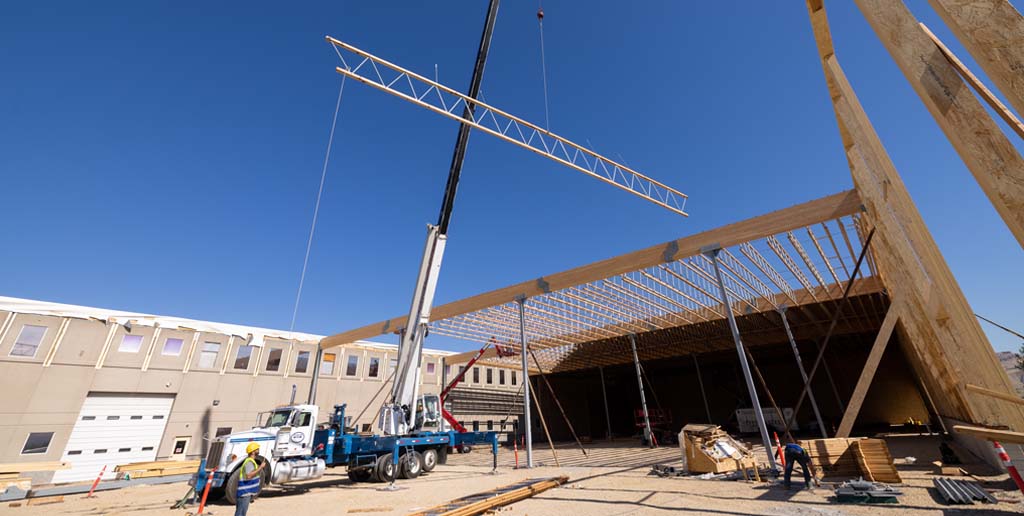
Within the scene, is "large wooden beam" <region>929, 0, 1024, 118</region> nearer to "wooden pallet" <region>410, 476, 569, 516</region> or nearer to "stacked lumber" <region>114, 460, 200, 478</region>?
"wooden pallet" <region>410, 476, 569, 516</region>

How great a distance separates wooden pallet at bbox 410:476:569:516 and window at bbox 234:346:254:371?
20.8 meters

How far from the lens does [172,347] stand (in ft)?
73.2

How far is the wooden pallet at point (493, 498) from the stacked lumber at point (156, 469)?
17.0 meters

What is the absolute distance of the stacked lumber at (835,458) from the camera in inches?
381

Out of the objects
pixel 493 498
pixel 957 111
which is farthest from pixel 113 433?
pixel 957 111

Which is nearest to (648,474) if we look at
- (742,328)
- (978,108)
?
(978,108)

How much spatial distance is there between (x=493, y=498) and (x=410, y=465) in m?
7.09

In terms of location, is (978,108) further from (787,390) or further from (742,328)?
(787,390)

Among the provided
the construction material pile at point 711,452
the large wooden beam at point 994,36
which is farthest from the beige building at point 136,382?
the large wooden beam at point 994,36

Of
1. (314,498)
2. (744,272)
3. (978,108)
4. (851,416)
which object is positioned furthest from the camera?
(744,272)

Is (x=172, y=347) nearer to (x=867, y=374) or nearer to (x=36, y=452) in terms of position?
(x=36, y=452)

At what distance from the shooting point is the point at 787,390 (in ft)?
108

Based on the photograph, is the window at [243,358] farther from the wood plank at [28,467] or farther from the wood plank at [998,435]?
the wood plank at [998,435]

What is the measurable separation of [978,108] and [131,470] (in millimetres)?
28027
